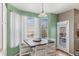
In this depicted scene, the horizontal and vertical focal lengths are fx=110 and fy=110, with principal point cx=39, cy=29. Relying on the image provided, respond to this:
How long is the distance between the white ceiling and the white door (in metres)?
0.18

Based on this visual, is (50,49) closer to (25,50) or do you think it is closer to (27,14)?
(25,50)

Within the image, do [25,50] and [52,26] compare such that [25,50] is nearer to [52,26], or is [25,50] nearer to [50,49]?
[50,49]

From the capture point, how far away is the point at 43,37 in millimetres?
1430

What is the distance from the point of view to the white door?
142 centimetres

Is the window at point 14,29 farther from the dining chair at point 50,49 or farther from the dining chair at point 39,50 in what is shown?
the dining chair at point 50,49

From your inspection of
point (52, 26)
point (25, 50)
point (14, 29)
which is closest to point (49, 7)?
point (52, 26)

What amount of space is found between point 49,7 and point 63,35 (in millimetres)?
411

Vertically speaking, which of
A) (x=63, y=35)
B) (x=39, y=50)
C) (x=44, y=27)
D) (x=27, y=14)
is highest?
(x=27, y=14)

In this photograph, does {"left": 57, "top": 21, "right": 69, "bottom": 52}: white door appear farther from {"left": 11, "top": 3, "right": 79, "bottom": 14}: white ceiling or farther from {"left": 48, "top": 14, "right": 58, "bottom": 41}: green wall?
{"left": 11, "top": 3, "right": 79, "bottom": 14}: white ceiling

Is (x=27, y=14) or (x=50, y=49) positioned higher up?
(x=27, y=14)

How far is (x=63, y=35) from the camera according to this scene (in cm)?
146

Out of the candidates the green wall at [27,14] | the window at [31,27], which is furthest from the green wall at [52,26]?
the window at [31,27]

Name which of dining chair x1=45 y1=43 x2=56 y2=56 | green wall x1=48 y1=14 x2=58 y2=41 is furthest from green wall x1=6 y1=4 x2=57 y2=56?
dining chair x1=45 y1=43 x2=56 y2=56

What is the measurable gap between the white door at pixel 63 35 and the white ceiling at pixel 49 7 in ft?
0.58
